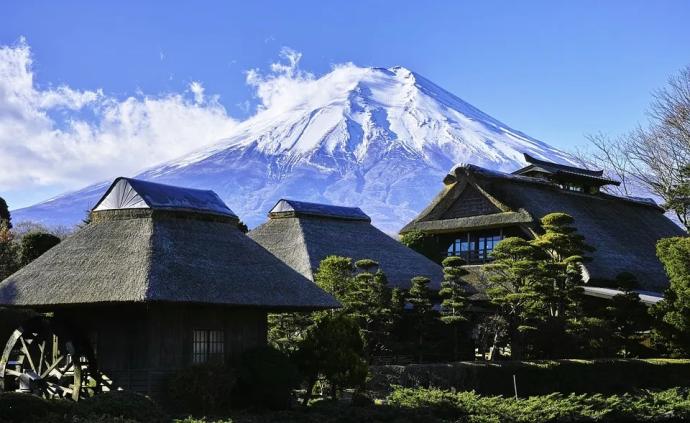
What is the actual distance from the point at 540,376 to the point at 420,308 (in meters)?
5.44

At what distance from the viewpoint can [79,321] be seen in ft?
76.2

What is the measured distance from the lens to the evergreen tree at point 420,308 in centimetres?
3297

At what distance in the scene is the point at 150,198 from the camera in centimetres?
2477

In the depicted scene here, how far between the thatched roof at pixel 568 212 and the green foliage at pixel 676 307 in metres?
5.47

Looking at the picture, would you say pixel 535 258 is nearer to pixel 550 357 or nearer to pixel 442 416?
pixel 550 357

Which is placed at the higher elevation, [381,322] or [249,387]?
[381,322]

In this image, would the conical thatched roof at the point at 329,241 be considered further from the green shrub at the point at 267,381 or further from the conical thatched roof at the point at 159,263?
the green shrub at the point at 267,381

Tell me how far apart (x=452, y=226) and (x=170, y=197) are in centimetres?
2111

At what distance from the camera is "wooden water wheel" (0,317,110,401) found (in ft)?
71.7

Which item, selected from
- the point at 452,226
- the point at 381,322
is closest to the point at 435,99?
the point at 452,226

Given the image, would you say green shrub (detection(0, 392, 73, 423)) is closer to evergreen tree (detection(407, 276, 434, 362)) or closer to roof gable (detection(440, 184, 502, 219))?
evergreen tree (detection(407, 276, 434, 362))

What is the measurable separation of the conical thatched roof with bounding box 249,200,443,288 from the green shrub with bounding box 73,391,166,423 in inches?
682

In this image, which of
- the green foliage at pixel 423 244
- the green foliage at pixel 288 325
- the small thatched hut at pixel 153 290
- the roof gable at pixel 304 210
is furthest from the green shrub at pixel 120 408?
the green foliage at pixel 423 244

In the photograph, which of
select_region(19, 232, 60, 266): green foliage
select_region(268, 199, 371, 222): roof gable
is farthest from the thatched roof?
select_region(19, 232, 60, 266): green foliage
